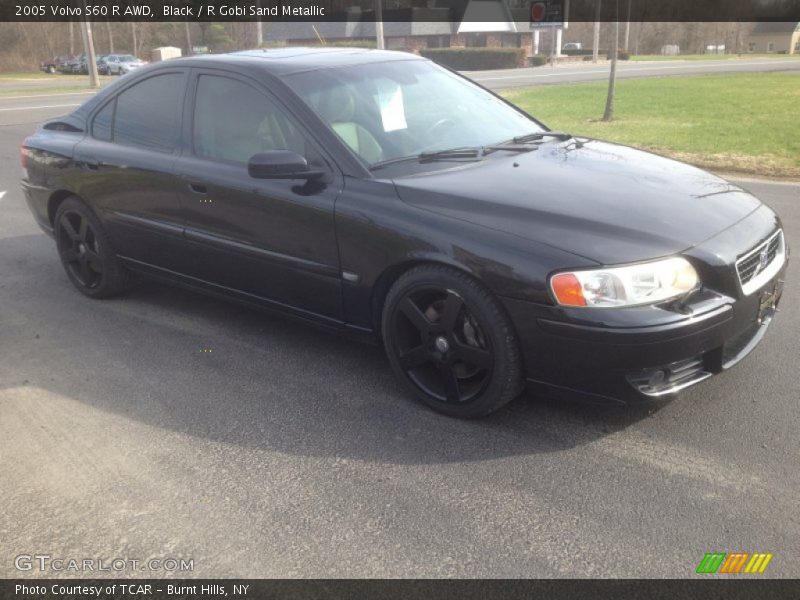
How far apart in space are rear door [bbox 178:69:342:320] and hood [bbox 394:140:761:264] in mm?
527

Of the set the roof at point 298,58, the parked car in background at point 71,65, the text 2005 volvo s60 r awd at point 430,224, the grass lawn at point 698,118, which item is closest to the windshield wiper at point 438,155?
the text 2005 volvo s60 r awd at point 430,224

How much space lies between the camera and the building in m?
99.9

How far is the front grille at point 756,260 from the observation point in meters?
3.32

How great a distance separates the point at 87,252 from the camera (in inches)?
212

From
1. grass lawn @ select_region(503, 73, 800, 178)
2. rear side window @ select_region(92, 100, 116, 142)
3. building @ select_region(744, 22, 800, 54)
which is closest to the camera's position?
rear side window @ select_region(92, 100, 116, 142)

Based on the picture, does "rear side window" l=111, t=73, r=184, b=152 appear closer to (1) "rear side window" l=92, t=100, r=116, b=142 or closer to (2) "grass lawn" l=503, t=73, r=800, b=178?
(1) "rear side window" l=92, t=100, r=116, b=142

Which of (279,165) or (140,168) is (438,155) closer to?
(279,165)

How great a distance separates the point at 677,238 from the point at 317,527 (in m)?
1.86

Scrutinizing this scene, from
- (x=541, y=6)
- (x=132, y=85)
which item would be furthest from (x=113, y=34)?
(x=132, y=85)

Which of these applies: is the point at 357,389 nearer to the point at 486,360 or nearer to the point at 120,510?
the point at 486,360

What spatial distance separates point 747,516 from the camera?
2783 mm

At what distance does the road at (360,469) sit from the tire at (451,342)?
0.48 feet

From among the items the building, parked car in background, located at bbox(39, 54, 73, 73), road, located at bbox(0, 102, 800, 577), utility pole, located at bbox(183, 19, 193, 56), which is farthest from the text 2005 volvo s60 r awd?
the building

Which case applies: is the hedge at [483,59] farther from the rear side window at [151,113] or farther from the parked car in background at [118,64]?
the rear side window at [151,113]
